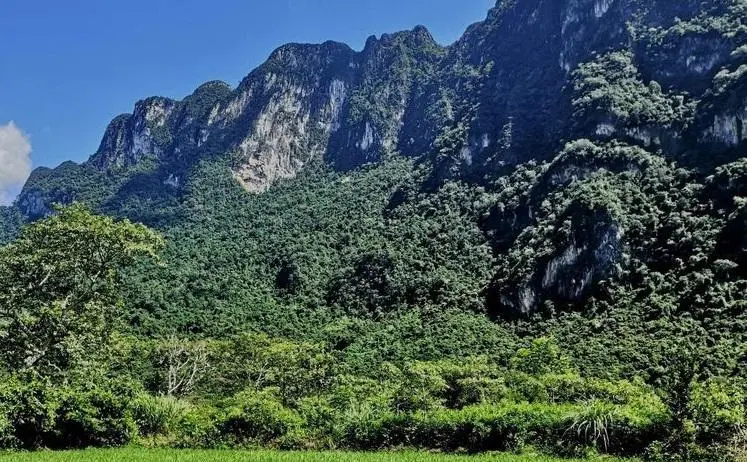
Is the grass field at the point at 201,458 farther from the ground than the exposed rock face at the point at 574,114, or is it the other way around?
the exposed rock face at the point at 574,114

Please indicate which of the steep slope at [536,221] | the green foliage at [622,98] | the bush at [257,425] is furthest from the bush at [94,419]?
the green foliage at [622,98]

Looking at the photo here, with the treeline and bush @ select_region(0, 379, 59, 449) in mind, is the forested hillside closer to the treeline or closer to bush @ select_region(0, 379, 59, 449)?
the treeline

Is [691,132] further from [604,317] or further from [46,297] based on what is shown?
[46,297]

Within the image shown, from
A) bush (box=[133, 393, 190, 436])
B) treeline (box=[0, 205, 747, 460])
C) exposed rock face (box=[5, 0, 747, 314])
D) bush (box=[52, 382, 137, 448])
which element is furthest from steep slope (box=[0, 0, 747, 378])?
bush (box=[52, 382, 137, 448])

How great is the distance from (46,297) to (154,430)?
6754mm

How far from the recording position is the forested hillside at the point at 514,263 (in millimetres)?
24359

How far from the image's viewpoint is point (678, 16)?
5399 inches

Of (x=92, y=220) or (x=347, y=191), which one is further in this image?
(x=347, y=191)

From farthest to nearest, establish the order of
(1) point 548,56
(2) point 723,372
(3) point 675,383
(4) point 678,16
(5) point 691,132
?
(1) point 548,56
(4) point 678,16
(5) point 691,132
(2) point 723,372
(3) point 675,383

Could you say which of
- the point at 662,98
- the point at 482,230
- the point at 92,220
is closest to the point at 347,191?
the point at 482,230

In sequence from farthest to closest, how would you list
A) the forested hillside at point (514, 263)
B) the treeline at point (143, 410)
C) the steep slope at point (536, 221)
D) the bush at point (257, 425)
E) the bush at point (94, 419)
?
the steep slope at point (536, 221) < the forested hillside at point (514, 263) < the bush at point (257, 425) < the bush at point (94, 419) < the treeline at point (143, 410)

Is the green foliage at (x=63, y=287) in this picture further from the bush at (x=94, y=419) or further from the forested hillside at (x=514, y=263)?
the bush at (x=94, y=419)

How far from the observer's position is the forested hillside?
2436 cm

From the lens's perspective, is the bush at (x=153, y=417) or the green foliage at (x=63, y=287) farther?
the bush at (x=153, y=417)
